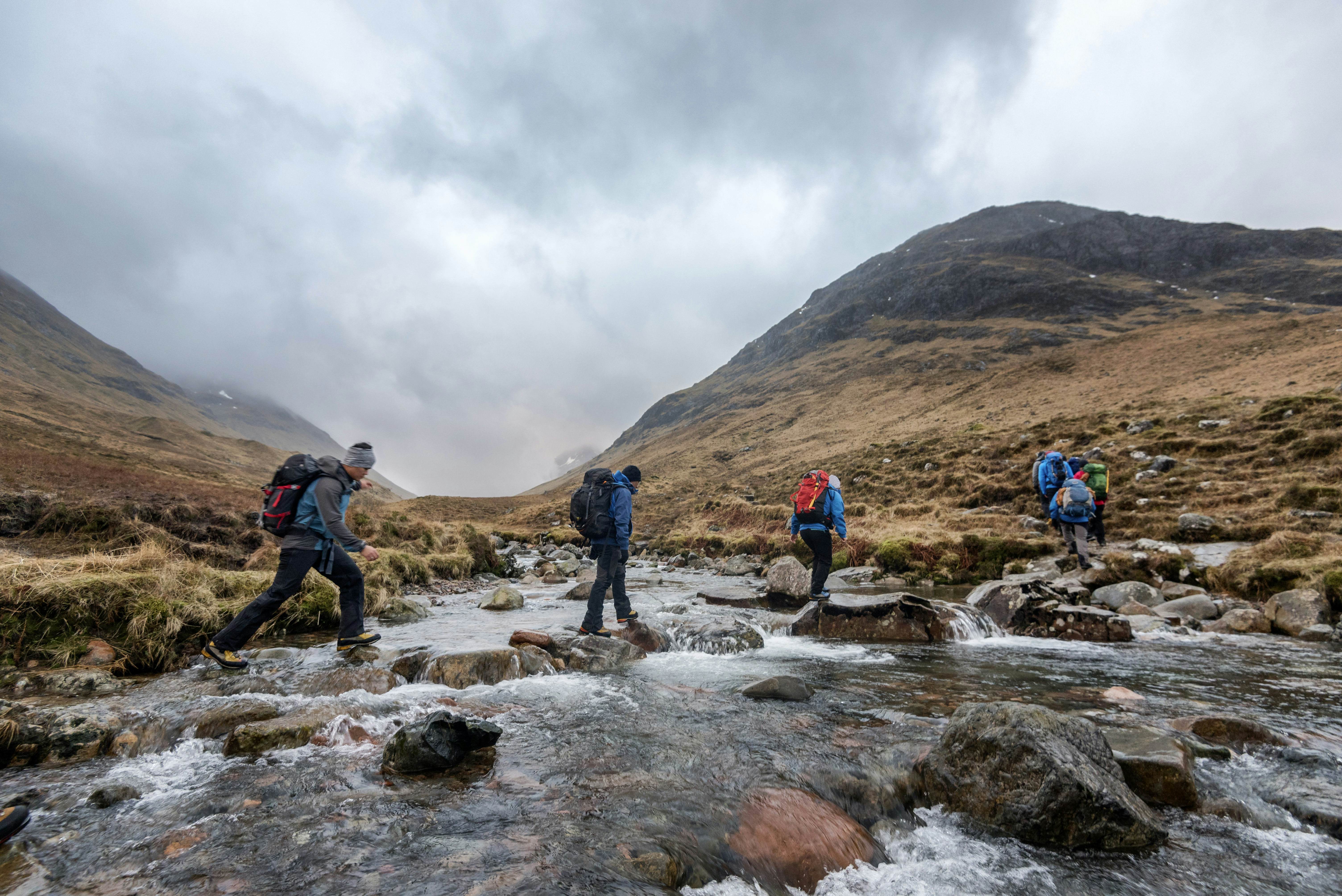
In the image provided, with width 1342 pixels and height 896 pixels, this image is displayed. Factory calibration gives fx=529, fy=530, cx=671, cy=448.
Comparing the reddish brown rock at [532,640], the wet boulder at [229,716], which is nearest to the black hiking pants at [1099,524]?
the reddish brown rock at [532,640]

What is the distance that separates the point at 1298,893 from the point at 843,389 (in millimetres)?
96897

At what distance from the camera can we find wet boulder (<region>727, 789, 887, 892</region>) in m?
3.56

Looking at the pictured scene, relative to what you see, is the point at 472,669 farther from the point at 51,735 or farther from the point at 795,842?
the point at 795,842

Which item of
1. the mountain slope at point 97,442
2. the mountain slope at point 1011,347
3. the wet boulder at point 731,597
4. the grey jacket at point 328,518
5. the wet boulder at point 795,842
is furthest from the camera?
the mountain slope at point 1011,347

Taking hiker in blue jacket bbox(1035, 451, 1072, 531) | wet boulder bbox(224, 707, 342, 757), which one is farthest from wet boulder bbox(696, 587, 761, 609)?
wet boulder bbox(224, 707, 342, 757)

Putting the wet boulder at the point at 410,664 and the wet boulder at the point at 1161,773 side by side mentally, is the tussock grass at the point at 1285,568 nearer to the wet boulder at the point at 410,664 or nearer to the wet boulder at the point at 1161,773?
the wet boulder at the point at 1161,773

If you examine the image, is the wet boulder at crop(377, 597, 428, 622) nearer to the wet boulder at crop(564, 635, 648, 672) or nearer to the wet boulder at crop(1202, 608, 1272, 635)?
the wet boulder at crop(564, 635, 648, 672)

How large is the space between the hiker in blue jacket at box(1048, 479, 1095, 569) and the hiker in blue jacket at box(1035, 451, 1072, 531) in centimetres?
170

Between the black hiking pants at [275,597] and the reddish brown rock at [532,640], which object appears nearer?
the black hiking pants at [275,597]

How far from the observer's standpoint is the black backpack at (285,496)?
7.57 m

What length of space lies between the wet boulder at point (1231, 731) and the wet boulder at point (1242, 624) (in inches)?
248

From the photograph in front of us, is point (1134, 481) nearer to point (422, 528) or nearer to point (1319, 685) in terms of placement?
point (1319, 685)

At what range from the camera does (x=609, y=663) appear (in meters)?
9.06

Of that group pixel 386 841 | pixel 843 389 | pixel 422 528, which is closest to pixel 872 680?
pixel 386 841
